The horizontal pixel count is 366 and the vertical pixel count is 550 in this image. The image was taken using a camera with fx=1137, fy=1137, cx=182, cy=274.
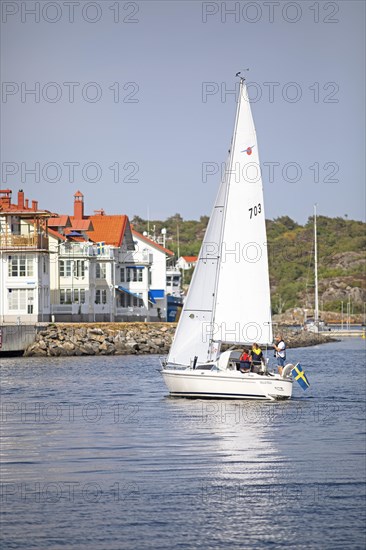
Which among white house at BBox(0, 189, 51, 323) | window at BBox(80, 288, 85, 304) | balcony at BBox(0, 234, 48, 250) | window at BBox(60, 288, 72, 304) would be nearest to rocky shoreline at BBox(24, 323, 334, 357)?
white house at BBox(0, 189, 51, 323)

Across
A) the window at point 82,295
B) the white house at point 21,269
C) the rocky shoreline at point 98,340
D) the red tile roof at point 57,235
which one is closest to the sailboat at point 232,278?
the rocky shoreline at point 98,340

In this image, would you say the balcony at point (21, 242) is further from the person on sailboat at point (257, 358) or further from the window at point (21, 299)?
the person on sailboat at point (257, 358)

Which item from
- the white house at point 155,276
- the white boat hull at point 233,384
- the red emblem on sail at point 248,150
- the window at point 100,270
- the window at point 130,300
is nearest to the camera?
the white boat hull at point 233,384

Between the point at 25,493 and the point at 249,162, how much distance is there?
1858 cm

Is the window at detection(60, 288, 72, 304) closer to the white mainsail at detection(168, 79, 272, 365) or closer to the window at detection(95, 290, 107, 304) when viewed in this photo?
the window at detection(95, 290, 107, 304)

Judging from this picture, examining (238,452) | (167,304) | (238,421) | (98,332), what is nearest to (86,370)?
(98,332)

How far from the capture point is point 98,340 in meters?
76.2

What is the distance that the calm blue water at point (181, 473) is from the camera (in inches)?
715

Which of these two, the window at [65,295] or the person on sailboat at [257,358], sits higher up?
the window at [65,295]

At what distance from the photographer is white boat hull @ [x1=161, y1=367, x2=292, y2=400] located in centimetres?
3488

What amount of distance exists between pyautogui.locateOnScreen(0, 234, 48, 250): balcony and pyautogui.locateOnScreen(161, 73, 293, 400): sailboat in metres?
43.0

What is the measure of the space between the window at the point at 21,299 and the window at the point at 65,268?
33.3 ft

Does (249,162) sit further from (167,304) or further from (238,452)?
(167,304)

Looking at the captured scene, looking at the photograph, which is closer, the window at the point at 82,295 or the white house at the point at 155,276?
the window at the point at 82,295
